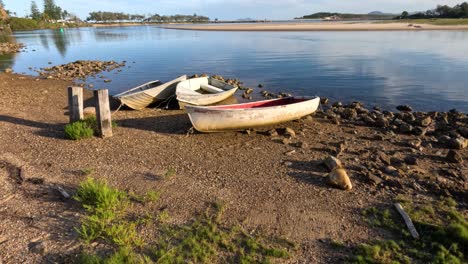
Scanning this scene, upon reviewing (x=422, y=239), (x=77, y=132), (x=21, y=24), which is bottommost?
(x=422, y=239)

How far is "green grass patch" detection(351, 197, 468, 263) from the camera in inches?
196

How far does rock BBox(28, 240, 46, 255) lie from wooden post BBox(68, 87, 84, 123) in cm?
624

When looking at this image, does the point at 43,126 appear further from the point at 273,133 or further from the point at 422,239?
the point at 422,239

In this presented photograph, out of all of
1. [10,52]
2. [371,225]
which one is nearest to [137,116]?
[371,225]

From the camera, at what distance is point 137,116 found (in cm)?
1352

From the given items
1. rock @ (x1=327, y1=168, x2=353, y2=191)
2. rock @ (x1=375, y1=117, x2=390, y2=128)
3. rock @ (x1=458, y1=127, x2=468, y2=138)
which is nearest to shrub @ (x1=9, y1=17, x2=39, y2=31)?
rock @ (x1=375, y1=117, x2=390, y2=128)

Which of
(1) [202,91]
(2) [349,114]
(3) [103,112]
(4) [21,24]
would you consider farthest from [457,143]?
(4) [21,24]

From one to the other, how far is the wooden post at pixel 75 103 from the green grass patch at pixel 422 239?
9247 millimetres

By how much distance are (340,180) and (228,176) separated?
8.70ft

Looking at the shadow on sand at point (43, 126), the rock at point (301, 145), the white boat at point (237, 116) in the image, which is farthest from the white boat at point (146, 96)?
the rock at point (301, 145)

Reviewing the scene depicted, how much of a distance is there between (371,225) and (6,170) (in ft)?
27.4

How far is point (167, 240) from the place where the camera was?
17.6 ft

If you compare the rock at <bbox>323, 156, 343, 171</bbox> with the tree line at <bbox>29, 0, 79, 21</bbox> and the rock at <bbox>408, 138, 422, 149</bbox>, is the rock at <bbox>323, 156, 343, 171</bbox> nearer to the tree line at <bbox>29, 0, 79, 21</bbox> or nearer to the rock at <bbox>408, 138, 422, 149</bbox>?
the rock at <bbox>408, 138, 422, 149</bbox>

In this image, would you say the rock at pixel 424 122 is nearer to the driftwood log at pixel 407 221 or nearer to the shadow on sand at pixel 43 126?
the driftwood log at pixel 407 221
